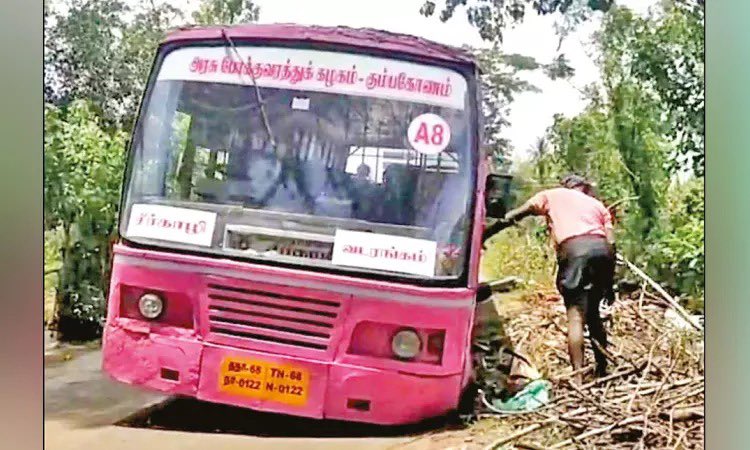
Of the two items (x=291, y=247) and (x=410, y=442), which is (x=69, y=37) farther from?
(x=410, y=442)

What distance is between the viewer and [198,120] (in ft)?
5.94

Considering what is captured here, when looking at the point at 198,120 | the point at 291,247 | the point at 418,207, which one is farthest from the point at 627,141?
the point at 198,120

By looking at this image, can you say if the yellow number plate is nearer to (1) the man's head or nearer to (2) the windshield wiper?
(2) the windshield wiper

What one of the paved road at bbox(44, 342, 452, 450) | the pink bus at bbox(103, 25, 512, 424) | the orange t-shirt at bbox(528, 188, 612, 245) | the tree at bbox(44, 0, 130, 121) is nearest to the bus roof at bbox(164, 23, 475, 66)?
the pink bus at bbox(103, 25, 512, 424)

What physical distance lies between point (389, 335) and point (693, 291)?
25.5 inches

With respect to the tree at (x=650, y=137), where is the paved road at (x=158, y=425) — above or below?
below

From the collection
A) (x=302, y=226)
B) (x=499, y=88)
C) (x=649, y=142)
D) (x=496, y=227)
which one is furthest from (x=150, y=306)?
(x=649, y=142)

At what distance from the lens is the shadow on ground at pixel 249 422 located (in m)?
1.80

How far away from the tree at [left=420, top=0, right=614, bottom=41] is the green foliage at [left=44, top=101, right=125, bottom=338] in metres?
0.70

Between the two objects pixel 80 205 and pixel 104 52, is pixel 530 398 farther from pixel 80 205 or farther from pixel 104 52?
pixel 104 52

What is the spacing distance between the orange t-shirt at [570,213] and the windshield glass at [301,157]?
17cm

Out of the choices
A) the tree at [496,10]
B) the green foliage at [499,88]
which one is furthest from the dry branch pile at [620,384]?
the tree at [496,10]

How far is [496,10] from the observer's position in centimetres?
184

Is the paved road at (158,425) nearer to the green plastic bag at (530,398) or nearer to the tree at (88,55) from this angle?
the green plastic bag at (530,398)
